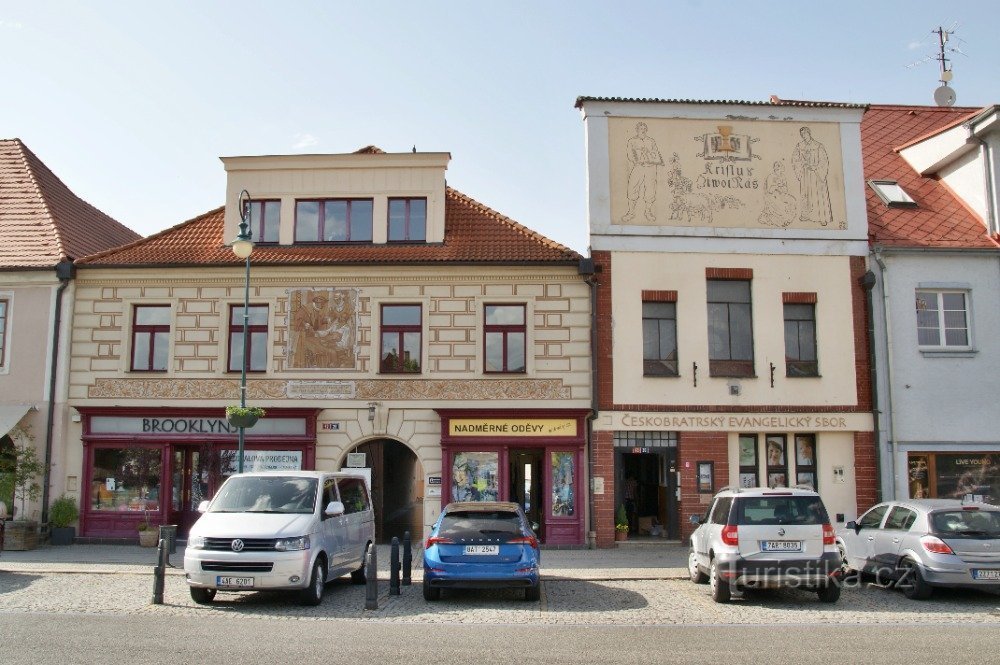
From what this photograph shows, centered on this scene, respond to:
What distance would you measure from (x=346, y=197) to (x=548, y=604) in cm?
1332

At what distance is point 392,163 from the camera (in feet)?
76.9

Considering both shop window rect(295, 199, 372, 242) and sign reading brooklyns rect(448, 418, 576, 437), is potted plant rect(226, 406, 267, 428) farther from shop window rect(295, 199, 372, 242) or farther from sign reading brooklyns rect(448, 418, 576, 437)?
shop window rect(295, 199, 372, 242)

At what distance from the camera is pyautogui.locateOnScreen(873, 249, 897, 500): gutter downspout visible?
22.1m

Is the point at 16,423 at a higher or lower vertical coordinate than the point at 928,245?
lower

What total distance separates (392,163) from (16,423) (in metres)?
11.0

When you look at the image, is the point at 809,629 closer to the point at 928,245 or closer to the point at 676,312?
the point at 676,312

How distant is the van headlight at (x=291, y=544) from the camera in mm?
12891

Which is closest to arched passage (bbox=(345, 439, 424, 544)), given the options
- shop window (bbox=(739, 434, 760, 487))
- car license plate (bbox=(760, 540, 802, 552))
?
shop window (bbox=(739, 434, 760, 487))

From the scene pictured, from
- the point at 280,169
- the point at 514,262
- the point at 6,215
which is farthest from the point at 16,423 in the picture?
the point at 514,262

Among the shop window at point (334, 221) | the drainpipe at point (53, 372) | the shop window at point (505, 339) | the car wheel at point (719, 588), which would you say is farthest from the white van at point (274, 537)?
the drainpipe at point (53, 372)

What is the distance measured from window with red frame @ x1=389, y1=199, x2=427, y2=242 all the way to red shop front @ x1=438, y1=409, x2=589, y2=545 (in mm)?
4778

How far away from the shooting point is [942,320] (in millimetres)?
22797

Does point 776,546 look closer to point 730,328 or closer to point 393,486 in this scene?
point 730,328

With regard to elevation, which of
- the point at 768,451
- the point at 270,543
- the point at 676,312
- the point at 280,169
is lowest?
the point at 270,543
